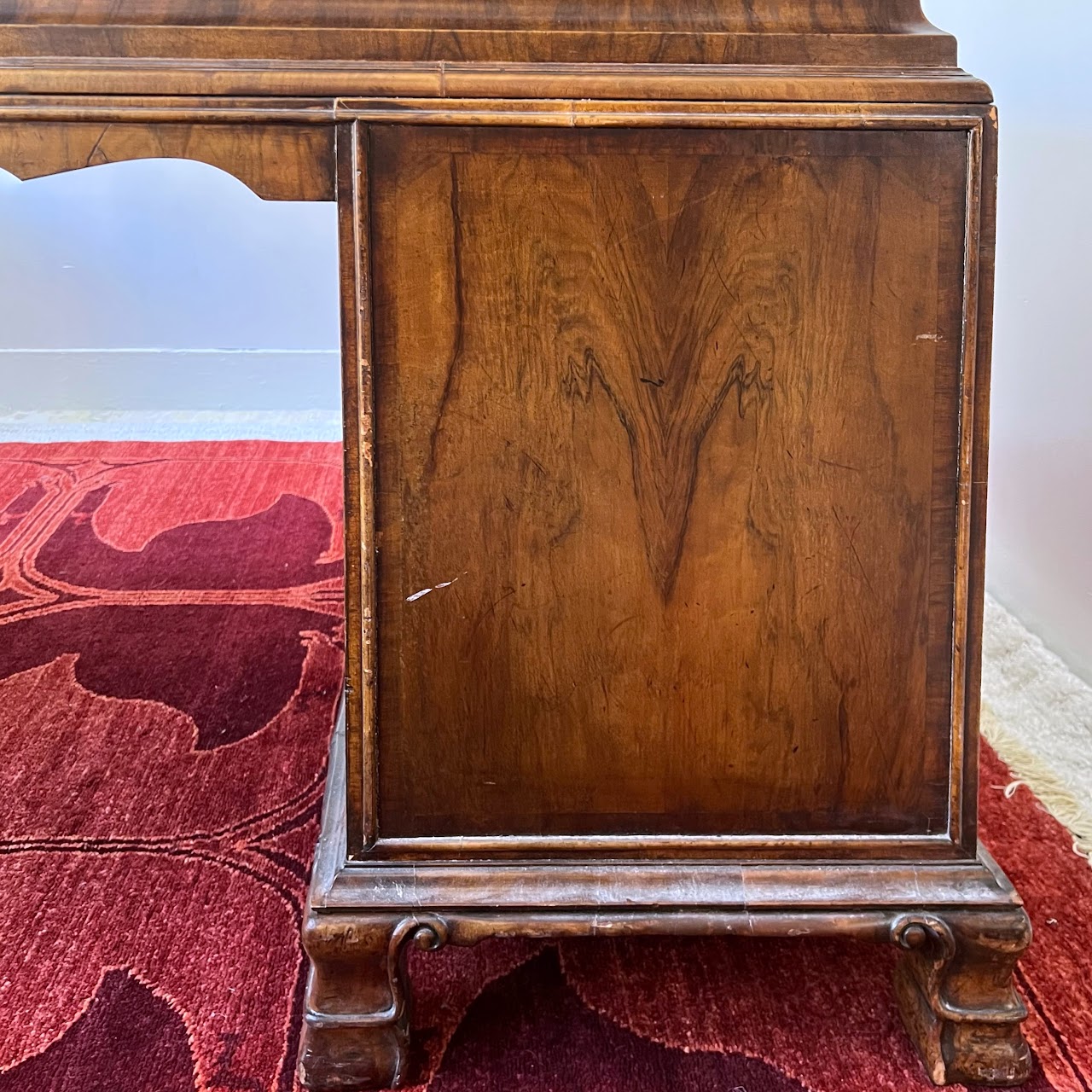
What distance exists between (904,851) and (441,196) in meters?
0.45

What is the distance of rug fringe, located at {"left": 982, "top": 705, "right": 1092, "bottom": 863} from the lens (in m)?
0.79

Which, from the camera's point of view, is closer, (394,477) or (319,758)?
(394,477)

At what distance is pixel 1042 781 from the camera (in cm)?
86

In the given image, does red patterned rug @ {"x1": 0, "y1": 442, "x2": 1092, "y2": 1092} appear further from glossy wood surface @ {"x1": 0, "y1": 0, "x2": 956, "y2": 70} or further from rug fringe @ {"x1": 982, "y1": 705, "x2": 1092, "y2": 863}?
glossy wood surface @ {"x1": 0, "y1": 0, "x2": 956, "y2": 70}

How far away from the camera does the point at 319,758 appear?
88 centimetres

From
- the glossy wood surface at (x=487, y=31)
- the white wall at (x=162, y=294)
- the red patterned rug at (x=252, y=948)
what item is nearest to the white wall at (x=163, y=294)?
the white wall at (x=162, y=294)

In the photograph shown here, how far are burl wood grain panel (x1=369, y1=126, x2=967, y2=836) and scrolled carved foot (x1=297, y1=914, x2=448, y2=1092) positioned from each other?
58 millimetres

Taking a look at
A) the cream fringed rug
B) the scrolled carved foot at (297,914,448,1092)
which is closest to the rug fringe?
the cream fringed rug

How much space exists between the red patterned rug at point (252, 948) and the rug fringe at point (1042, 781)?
1cm

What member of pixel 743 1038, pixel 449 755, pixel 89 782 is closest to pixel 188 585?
pixel 89 782

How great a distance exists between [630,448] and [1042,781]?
1.83 ft

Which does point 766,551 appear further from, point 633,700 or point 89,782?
point 89,782

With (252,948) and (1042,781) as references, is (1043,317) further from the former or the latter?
(252,948)

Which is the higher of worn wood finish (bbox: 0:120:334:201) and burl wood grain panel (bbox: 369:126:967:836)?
worn wood finish (bbox: 0:120:334:201)
